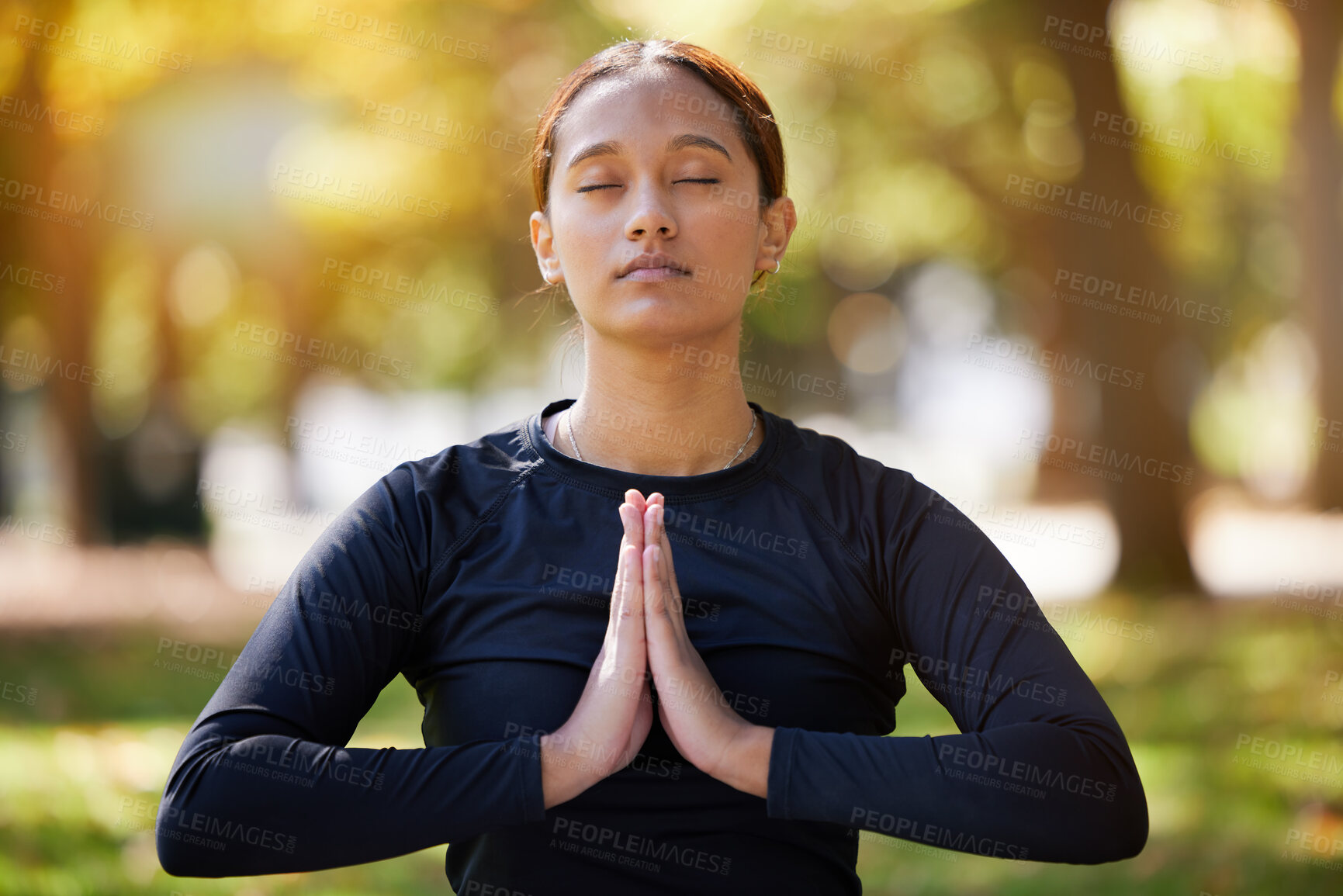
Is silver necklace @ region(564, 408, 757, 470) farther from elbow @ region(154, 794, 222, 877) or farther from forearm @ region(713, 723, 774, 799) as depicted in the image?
elbow @ region(154, 794, 222, 877)

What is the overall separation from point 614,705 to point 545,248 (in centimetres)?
110

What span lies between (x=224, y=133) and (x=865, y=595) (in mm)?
13177

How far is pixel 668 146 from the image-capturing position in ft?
7.50

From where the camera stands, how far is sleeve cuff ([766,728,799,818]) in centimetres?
191

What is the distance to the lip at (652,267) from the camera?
2260 millimetres

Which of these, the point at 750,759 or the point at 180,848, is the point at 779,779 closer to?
the point at 750,759

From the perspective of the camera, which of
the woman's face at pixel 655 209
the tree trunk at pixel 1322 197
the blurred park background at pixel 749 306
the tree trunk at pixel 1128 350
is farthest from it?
the tree trunk at pixel 1128 350

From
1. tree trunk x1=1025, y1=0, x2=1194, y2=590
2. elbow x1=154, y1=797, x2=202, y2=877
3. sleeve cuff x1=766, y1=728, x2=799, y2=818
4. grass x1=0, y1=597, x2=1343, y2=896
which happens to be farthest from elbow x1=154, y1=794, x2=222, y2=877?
tree trunk x1=1025, y1=0, x2=1194, y2=590

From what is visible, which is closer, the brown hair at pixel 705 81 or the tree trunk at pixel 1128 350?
the brown hair at pixel 705 81

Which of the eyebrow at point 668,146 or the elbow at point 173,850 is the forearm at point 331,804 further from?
the eyebrow at point 668,146

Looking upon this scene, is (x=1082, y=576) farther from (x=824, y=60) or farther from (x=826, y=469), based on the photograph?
(x=826, y=469)

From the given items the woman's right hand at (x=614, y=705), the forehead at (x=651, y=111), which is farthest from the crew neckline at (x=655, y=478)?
the forehead at (x=651, y=111)

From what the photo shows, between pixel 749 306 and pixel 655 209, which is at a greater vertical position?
pixel 749 306

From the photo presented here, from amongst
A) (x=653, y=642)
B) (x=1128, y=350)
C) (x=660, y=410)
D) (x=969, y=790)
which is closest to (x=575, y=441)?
(x=660, y=410)
